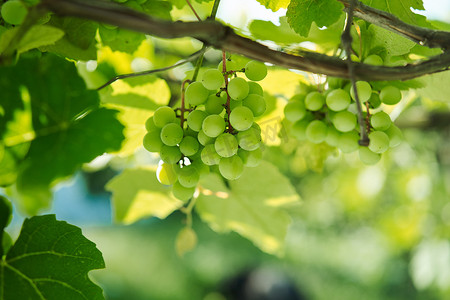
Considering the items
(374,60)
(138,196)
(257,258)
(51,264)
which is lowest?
(257,258)

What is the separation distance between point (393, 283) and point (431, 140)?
1941mm

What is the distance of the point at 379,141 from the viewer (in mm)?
331

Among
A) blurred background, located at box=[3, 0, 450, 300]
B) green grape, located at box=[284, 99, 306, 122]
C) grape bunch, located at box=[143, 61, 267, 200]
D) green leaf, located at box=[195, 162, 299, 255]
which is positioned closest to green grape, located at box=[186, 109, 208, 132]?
grape bunch, located at box=[143, 61, 267, 200]

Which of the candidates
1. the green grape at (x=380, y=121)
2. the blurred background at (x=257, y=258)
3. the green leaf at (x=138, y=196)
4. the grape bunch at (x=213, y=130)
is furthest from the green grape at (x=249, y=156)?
the blurred background at (x=257, y=258)

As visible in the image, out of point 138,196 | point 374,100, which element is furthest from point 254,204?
point 374,100

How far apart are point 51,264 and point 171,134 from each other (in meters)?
0.16

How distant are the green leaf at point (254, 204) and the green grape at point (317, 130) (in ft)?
0.48

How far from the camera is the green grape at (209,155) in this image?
0.31 metres

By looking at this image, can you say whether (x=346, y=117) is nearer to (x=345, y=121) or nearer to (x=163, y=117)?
(x=345, y=121)

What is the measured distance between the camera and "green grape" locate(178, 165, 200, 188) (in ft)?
1.06

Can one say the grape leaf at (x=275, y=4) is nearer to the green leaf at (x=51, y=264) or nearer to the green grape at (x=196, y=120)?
the green grape at (x=196, y=120)

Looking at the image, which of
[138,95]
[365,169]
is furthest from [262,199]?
[365,169]

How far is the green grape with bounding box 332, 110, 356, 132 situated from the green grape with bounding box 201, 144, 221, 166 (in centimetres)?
11

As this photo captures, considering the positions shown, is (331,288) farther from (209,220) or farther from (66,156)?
(66,156)
